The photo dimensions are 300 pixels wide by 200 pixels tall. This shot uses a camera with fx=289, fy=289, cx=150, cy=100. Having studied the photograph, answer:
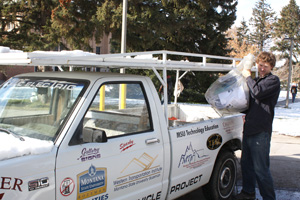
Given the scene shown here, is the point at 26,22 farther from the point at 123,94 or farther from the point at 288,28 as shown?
the point at 288,28

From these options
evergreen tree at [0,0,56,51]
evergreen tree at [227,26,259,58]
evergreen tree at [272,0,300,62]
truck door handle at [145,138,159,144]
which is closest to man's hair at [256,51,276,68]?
truck door handle at [145,138,159,144]

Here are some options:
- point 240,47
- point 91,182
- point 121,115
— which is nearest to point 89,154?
point 91,182

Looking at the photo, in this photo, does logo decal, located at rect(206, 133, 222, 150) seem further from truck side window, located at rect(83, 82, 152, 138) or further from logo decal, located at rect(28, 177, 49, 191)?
logo decal, located at rect(28, 177, 49, 191)

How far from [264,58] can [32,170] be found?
319cm

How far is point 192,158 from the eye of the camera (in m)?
3.63

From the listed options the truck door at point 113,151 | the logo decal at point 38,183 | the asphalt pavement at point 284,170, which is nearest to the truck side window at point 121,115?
the truck door at point 113,151

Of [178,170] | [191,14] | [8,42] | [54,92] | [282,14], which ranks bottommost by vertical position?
[178,170]

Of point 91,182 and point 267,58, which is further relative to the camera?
point 267,58

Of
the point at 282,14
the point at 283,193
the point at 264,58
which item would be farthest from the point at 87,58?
the point at 282,14

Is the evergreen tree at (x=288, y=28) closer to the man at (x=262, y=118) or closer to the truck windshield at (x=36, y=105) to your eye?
the man at (x=262, y=118)

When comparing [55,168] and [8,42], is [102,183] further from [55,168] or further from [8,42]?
[8,42]

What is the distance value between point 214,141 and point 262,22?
184 ft

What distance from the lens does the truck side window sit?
122 inches

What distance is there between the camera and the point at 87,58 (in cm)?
260
